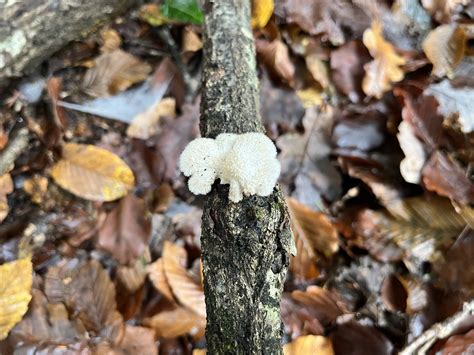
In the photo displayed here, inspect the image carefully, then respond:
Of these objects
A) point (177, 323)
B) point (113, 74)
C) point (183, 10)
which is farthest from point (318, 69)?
point (177, 323)

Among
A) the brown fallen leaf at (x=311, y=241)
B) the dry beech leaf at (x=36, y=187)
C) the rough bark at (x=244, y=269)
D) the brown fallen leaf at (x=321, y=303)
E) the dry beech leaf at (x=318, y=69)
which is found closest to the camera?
the rough bark at (x=244, y=269)

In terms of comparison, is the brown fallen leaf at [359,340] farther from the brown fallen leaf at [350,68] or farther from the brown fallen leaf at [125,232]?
the brown fallen leaf at [350,68]

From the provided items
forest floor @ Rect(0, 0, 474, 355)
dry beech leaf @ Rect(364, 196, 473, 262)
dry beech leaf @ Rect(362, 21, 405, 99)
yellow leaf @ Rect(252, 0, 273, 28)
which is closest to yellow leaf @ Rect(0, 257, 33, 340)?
forest floor @ Rect(0, 0, 474, 355)

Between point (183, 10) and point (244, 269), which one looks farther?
point (183, 10)

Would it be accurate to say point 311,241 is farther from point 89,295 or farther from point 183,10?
point 183,10

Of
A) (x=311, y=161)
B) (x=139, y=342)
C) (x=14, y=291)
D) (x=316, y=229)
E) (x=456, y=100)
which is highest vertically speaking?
(x=456, y=100)

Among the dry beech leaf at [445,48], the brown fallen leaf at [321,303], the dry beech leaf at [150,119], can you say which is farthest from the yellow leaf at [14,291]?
the dry beech leaf at [445,48]

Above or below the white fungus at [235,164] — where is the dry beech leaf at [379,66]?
below

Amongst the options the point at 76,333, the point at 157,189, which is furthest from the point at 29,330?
the point at 157,189

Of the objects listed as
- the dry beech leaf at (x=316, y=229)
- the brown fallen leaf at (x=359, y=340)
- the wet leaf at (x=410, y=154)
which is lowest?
the brown fallen leaf at (x=359, y=340)
